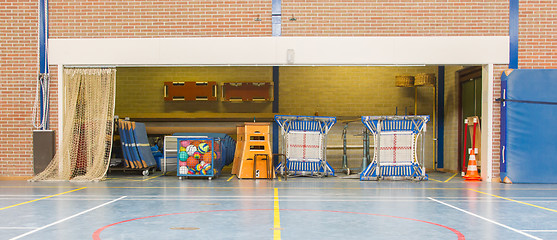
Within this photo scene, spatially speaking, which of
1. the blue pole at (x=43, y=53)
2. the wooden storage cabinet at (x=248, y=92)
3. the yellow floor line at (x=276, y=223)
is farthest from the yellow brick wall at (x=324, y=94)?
the yellow floor line at (x=276, y=223)

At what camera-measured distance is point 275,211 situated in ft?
28.0

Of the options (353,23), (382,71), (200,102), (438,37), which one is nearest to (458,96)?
(382,71)

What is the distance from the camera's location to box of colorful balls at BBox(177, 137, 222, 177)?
1491 centimetres

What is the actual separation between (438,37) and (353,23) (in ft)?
8.03

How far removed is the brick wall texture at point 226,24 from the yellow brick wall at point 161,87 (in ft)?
22.5

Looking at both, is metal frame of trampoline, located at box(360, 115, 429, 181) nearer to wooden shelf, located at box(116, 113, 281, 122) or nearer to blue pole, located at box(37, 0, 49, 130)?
wooden shelf, located at box(116, 113, 281, 122)

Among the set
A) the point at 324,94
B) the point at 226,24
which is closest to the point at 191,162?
Answer: the point at 226,24

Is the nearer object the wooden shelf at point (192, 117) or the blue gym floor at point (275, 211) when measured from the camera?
the blue gym floor at point (275, 211)

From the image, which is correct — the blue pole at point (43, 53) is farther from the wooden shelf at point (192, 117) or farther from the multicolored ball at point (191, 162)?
the wooden shelf at point (192, 117)

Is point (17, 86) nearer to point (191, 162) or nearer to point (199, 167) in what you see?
point (191, 162)

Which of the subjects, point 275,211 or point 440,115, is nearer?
point 275,211

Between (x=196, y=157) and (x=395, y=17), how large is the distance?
6.97 metres

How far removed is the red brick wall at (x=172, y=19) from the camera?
15305mm

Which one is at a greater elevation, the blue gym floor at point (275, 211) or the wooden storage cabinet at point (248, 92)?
the wooden storage cabinet at point (248, 92)
